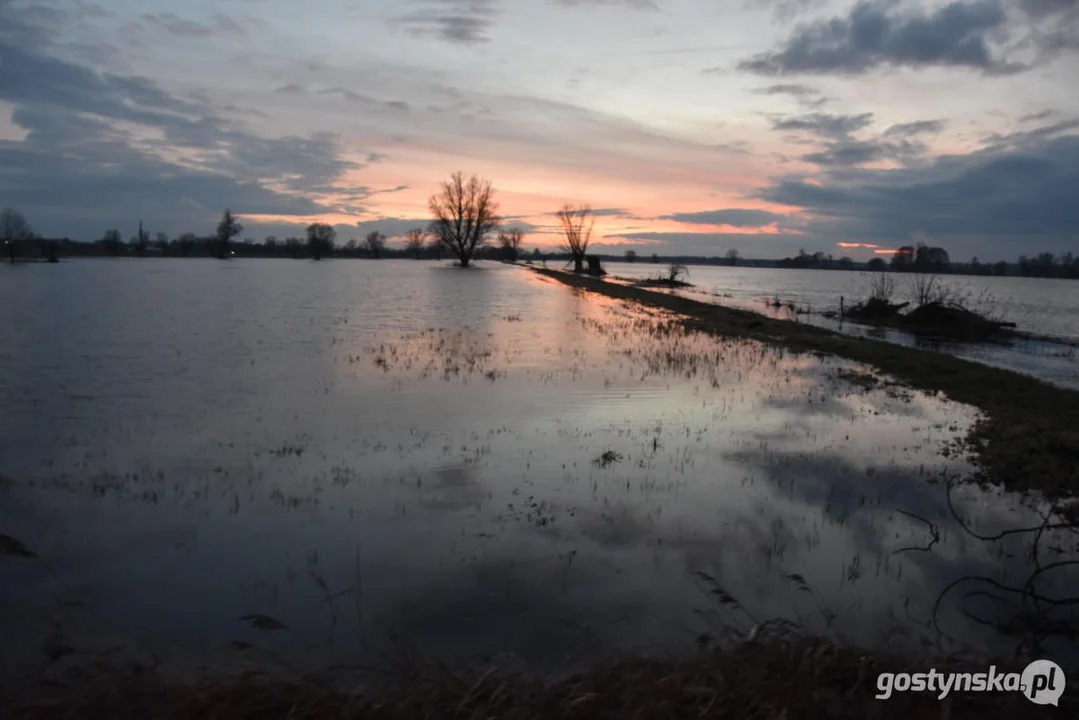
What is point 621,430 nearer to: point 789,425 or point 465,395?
point 789,425

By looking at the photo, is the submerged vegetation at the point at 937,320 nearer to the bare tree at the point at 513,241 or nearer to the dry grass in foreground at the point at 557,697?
the dry grass in foreground at the point at 557,697

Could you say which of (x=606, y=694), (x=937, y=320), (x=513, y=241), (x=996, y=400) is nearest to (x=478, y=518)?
(x=606, y=694)

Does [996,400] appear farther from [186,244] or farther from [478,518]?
[186,244]

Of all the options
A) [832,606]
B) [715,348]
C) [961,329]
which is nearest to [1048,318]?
[961,329]

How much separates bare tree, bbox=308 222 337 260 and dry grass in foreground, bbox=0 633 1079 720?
187087 mm

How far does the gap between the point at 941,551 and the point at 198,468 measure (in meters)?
9.78

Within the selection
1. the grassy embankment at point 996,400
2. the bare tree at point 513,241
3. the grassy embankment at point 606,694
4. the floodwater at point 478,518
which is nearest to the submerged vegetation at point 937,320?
the grassy embankment at point 996,400

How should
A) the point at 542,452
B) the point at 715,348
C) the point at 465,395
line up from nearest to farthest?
the point at 542,452 → the point at 465,395 → the point at 715,348

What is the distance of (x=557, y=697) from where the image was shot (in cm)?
471

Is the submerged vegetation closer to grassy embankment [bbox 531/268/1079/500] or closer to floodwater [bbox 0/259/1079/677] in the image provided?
grassy embankment [bbox 531/268/1079/500]

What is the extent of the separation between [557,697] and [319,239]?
648 feet

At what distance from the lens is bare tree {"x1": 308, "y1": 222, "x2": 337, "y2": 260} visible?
187 metres

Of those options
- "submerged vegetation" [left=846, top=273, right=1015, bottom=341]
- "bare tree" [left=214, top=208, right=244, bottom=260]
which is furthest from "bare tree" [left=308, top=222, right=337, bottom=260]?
"submerged vegetation" [left=846, top=273, right=1015, bottom=341]

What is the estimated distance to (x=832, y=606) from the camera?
20.6ft
